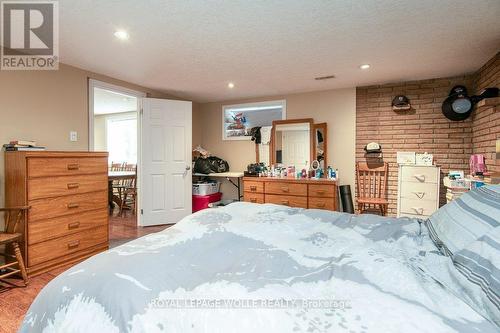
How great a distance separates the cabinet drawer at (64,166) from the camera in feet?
7.66

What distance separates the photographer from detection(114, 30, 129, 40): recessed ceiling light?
2.20 m

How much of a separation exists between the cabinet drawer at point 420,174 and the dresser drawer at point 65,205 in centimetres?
364

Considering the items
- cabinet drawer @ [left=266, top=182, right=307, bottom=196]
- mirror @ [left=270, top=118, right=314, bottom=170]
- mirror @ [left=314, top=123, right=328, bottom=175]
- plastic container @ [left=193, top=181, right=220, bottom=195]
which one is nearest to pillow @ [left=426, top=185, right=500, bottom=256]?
cabinet drawer @ [left=266, top=182, right=307, bottom=196]

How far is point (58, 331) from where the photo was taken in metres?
0.84

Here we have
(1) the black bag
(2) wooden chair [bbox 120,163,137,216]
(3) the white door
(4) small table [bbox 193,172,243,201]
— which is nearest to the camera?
(3) the white door

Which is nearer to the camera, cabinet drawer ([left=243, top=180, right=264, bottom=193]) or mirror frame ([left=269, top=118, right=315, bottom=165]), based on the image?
cabinet drawer ([left=243, top=180, right=264, bottom=193])

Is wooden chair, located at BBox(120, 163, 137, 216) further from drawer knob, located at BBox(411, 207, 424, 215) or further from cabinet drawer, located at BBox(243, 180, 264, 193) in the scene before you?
drawer knob, located at BBox(411, 207, 424, 215)

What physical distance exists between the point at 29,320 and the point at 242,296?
0.79 meters

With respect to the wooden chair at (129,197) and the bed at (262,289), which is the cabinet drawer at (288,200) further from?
the wooden chair at (129,197)

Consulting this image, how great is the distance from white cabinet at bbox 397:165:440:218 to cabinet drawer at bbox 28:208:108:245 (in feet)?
11.9

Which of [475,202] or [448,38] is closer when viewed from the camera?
[475,202]

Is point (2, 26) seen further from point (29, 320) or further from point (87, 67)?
point (29, 320)

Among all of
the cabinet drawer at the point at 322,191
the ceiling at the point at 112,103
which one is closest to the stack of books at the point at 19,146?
the ceiling at the point at 112,103

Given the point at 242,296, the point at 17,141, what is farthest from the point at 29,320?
the point at 17,141
